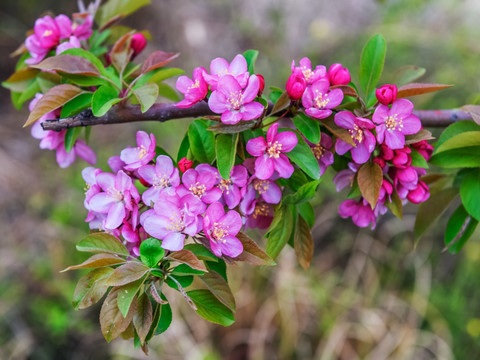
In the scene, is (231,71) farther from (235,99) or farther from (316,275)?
(316,275)

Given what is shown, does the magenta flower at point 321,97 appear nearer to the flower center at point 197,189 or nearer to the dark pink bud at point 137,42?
the flower center at point 197,189

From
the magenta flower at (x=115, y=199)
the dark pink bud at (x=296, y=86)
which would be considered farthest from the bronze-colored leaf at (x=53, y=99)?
the dark pink bud at (x=296, y=86)

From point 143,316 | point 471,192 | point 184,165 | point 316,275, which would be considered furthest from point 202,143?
point 316,275

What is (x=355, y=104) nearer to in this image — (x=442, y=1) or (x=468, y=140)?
(x=468, y=140)

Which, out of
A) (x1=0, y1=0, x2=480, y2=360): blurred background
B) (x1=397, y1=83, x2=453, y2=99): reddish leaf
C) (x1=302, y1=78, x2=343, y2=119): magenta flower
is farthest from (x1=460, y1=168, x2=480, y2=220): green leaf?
(x1=0, y1=0, x2=480, y2=360): blurred background

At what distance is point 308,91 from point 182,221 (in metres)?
0.25

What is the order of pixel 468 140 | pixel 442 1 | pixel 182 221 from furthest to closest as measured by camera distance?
pixel 442 1
pixel 468 140
pixel 182 221

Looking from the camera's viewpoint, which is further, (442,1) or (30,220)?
(442,1)

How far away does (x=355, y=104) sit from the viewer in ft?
2.16

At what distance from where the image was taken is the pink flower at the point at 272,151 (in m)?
0.59

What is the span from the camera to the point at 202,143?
2.11 feet

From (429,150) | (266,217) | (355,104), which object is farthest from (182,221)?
(429,150)

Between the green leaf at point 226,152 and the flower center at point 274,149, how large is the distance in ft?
0.15

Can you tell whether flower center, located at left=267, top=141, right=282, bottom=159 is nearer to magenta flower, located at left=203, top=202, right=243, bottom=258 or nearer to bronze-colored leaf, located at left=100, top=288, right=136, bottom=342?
magenta flower, located at left=203, top=202, right=243, bottom=258
